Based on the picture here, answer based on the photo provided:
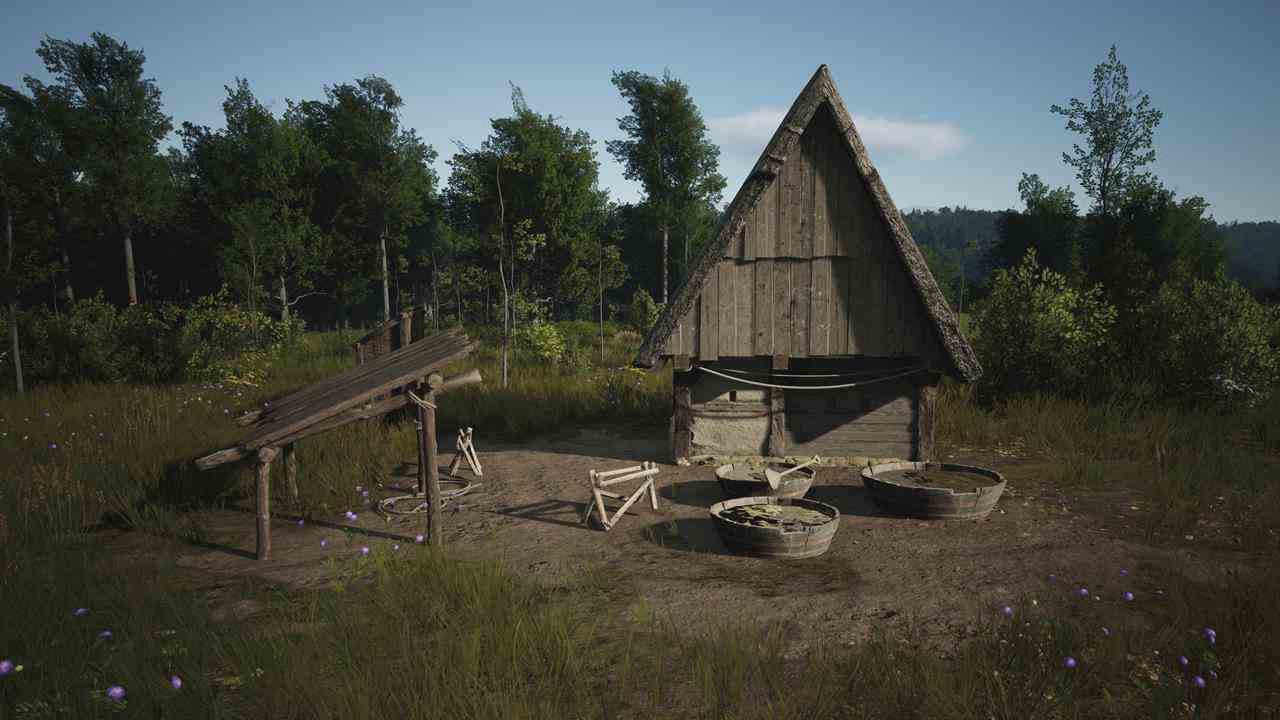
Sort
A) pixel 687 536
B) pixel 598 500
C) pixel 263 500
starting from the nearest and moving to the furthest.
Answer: pixel 263 500 → pixel 687 536 → pixel 598 500

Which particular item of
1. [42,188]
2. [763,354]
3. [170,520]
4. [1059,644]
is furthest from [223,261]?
[1059,644]

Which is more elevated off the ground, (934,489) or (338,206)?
(338,206)

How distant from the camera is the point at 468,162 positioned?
20.5 metres

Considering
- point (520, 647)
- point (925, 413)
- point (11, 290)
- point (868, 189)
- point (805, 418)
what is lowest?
point (520, 647)

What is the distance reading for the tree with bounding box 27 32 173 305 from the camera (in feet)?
88.6

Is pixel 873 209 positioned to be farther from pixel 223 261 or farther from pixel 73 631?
pixel 223 261

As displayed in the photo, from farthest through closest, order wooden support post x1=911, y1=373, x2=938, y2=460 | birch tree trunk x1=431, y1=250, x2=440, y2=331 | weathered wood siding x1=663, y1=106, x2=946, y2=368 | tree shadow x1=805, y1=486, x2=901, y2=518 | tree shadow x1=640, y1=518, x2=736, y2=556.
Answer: birch tree trunk x1=431, y1=250, x2=440, y2=331, wooden support post x1=911, y1=373, x2=938, y2=460, weathered wood siding x1=663, y1=106, x2=946, y2=368, tree shadow x1=805, y1=486, x2=901, y2=518, tree shadow x1=640, y1=518, x2=736, y2=556

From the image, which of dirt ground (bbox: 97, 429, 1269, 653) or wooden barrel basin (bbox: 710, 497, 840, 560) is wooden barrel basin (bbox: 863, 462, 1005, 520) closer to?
dirt ground (bbox: 97, 429, 1269, 653)

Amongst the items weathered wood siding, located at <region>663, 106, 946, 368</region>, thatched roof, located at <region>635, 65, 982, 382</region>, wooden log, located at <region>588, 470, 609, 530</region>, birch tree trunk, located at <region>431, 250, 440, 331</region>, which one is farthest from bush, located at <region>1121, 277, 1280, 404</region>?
birch tree trunk, located at <region>431, 250, 440, 331</region>

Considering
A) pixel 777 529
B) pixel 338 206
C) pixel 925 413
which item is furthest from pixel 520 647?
pixel 338 206

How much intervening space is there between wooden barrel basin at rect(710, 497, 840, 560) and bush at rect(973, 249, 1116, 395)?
29.5 ft

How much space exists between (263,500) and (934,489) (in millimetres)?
7815

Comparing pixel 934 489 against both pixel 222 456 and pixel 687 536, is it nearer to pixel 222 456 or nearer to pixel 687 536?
pixel 687 536

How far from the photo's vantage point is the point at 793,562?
7.23 meters
